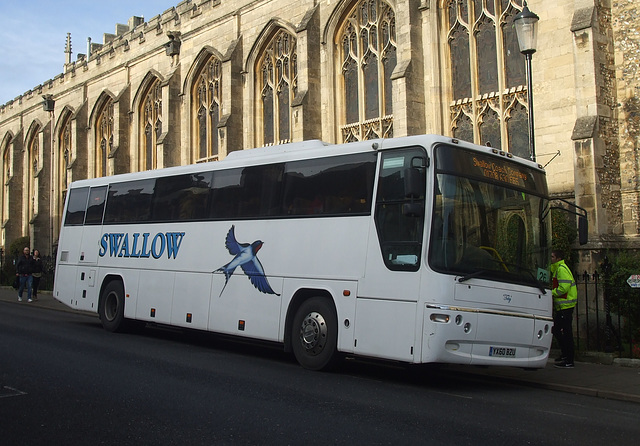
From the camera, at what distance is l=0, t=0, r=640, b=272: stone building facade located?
1573 cm

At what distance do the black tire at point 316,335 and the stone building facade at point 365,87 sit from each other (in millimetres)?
7568

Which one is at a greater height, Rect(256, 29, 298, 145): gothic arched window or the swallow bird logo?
Rect(256, 29, 298, 145): gothic arched window

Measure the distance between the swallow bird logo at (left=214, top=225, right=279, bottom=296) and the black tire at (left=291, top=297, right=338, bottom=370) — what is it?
715mm

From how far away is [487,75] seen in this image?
18469 millimetres

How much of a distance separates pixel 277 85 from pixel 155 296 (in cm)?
1378

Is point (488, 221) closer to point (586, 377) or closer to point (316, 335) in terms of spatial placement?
point (586, 377)

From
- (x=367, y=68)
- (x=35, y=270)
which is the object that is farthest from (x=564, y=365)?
(x=35, y=270)

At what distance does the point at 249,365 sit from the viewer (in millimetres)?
10570

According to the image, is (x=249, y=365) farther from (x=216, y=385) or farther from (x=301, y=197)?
(x=301, y=197)

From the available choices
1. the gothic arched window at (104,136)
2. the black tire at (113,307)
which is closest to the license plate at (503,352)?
the black tire at (113,307)

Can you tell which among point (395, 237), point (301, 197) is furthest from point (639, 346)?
point (301, 197)

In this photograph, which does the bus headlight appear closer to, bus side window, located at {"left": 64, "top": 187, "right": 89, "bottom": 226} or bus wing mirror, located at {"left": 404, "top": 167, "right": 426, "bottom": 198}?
bus wing mirror, located at {"left": 404, "top": 167, "right": 426, "bottom": 198}

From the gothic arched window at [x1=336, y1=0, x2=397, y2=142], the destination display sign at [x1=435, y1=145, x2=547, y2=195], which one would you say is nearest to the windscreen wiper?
the destination display sign at [x1=435, y1=145, x2=547, y2=195]

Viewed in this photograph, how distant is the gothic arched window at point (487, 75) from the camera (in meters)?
17.7
